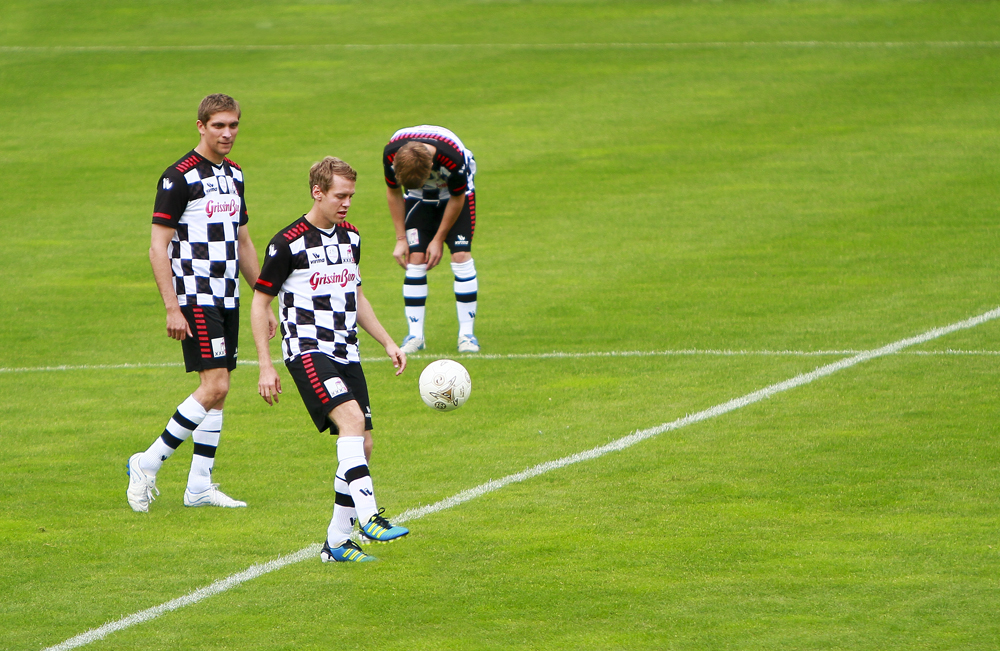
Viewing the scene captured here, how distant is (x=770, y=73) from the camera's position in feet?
74.8

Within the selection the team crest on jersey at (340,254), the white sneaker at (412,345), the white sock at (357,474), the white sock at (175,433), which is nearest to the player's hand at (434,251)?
the white sneaker at (412,345)

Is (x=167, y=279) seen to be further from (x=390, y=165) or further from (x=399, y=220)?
(x=399, y=220)

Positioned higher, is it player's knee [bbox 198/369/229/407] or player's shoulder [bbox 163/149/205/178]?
player's shoulder [bbox 163/149/205/178]

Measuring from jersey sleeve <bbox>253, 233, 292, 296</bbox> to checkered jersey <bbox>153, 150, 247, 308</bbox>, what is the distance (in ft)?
3.00

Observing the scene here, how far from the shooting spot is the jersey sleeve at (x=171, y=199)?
24.4 ft

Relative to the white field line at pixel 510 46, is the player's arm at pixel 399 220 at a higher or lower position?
lower

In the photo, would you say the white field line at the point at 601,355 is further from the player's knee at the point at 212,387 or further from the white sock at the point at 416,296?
the player's knee at the point at 212,387

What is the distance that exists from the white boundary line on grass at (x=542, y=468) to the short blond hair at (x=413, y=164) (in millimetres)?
2373

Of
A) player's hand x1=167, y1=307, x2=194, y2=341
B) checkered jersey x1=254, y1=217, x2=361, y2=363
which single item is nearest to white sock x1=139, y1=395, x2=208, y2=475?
player's hand x1=167, y1=307, x2=194, y2=341

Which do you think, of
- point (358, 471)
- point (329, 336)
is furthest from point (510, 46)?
point (358, 471)

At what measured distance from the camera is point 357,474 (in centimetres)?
652

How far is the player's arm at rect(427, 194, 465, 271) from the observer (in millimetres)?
11211

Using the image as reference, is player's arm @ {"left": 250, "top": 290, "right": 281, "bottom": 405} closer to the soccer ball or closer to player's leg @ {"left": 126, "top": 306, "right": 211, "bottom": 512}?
player's leg @ {"left": 126, "top": 306, "right": 211, "bottom": 512}

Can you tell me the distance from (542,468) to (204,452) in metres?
2.07
